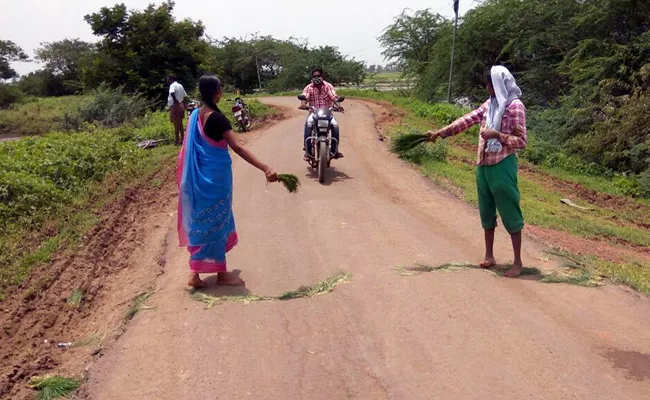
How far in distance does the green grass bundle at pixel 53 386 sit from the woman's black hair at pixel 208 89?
7.88 feet

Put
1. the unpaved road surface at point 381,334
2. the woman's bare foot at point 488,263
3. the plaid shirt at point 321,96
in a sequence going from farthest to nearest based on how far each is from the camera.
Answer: the plaid shirt at point 321,96, the woman's bare foot at point 488,263, the unpaved road surface at point 381,334

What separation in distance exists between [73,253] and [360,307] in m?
3.86

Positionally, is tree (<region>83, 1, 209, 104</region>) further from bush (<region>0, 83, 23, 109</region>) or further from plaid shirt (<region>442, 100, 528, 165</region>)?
plaid shirt (<region>442, 100, 528, 165</region>)

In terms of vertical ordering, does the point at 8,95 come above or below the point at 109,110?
above

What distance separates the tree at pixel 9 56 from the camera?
169ft

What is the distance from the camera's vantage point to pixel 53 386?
11.4ft

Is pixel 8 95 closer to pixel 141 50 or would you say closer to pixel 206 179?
pixel 141 50

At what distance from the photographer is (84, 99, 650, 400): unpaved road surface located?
3.30m

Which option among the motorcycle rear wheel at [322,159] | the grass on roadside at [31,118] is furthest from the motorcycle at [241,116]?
the grass on roadside at [31,118]

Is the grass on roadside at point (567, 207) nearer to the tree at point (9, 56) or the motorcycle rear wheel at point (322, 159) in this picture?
the motorcycle rear wheel at point (322, 159)

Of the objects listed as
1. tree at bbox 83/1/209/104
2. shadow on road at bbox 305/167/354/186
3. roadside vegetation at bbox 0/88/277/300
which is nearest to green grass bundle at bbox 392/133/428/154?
shadow on road at bbox 305/167/354/186

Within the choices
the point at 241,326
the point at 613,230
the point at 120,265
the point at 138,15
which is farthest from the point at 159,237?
the point at 138,15

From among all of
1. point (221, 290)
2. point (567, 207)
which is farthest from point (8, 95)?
point (221, 290)

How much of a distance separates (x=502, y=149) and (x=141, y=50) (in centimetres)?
2436
